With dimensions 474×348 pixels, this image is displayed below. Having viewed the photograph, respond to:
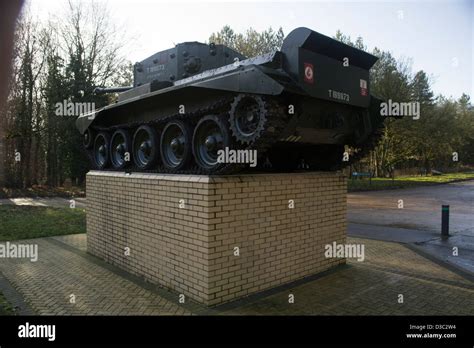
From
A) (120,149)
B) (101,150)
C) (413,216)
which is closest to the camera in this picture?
(120,149)

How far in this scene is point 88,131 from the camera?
8.78m

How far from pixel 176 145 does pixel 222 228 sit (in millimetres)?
1808

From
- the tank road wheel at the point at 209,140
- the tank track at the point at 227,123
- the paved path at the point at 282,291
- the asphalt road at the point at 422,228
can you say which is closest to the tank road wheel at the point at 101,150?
the tank track at the point at 227,123

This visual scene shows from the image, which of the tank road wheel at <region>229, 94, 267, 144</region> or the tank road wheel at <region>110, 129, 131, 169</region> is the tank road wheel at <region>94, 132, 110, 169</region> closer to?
the tank road wheel at <region>110, 129, 131, 169</region>

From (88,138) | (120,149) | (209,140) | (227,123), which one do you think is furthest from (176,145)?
(88,138)

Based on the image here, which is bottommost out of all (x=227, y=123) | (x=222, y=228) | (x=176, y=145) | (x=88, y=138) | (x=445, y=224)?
(x=445, y=224)

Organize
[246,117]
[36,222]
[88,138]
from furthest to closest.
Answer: [36,222] → [88,138] → [246,117]

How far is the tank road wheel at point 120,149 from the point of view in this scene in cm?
738

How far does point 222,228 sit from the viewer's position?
512 centimetres

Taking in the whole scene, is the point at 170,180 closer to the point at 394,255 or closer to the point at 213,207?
the point at 213,207

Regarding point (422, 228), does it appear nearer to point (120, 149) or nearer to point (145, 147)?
point (145, 147)

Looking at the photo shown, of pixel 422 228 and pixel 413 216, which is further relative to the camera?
pixel 413 216
